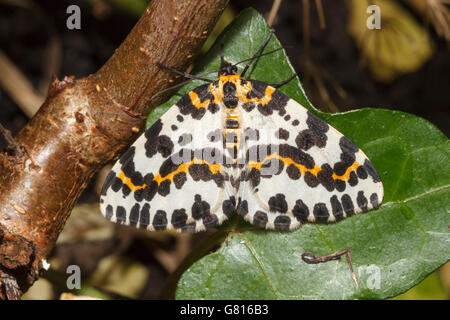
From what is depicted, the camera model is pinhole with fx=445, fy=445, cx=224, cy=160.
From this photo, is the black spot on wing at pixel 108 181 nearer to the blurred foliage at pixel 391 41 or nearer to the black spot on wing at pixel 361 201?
the black spot on wing at pixel 361 201

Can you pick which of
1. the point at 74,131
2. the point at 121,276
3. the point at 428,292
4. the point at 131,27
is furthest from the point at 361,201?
the point at 131,27

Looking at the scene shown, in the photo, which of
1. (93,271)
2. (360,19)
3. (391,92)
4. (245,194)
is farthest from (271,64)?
(93,271)

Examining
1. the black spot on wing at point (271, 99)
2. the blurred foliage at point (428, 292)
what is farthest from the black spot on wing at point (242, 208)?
the blurred foliage at point (428, 292)

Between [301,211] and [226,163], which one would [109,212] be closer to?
[226,163]

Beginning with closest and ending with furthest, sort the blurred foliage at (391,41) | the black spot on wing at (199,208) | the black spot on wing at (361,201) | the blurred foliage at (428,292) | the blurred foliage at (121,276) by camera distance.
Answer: the black spot on wing at (361,201), the black spot on wing at (199,208), the blurred foliage at (428,292), the blurred foliage at (121,276), the blurred foliage at (391,41)

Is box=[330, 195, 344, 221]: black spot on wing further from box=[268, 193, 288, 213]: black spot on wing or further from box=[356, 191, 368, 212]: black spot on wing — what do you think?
box=[268, 193, 288, 213]: black spot on wing

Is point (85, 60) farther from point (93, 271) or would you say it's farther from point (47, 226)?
point (47, 226)
